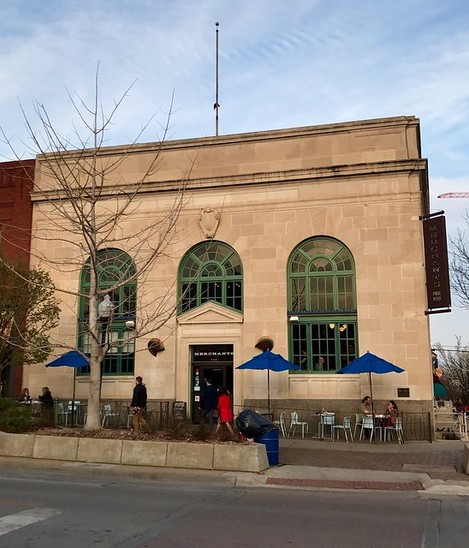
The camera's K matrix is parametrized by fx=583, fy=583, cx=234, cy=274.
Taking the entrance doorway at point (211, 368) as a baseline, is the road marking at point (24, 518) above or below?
below

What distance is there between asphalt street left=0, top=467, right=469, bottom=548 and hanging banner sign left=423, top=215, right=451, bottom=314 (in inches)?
402

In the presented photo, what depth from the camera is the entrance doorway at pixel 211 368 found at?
2211 cm

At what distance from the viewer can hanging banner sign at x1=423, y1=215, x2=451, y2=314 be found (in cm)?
1989

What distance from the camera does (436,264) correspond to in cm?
2053

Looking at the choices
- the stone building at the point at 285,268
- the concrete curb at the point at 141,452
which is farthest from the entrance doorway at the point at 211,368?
the concrete curb at the point at 141,452

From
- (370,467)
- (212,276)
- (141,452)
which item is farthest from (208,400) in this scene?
(370,467)

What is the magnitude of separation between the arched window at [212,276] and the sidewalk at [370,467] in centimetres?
629

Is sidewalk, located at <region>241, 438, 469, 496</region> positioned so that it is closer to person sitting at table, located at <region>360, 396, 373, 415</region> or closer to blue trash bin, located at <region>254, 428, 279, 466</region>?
blue trash bin, located at <region>254, 428, 279, 466</region>

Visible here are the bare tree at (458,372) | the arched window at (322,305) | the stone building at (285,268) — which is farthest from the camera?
the bare tree at (458,372)

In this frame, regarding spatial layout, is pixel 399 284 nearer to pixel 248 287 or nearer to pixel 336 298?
pixel 336 298

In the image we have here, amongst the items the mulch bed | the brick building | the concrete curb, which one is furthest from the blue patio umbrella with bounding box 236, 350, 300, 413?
the brick building

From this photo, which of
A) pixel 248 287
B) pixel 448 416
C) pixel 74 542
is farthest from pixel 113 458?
pixel 448 416

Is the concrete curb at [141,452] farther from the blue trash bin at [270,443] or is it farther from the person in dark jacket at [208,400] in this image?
the person in dark jacket at [208,400]

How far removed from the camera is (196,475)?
11.8m
